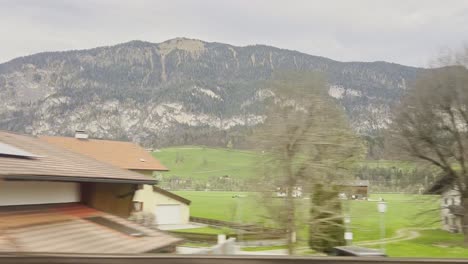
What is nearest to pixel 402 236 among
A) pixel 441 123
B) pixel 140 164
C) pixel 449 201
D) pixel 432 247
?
pixel 449 201

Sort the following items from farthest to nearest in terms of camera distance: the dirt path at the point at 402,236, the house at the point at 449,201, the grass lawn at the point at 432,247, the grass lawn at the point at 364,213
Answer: the dirt path at the point at 402,236 → the house at the point at 449,201 → the grass lawn at the point at 432,247 → the grass lawn at the point at 364,213

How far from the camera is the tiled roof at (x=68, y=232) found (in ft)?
22.0

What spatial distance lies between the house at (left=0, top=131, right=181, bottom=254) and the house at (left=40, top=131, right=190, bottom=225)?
2199cm

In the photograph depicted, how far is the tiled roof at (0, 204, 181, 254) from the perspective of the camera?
6691mm

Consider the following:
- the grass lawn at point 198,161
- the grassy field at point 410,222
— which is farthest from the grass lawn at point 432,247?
the grass lawn at point 198,161

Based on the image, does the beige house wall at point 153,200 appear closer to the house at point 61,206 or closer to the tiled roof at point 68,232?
the house at point 61,206

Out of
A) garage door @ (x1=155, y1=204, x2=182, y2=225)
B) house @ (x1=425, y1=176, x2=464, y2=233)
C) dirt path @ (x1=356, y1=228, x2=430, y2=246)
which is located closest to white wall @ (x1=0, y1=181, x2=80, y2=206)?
house @ (x1=425, y1=176, x2=464, y2=233)

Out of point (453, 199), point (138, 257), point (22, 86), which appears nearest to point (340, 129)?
point (453, 199)

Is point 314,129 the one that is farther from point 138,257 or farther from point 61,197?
point 138,257

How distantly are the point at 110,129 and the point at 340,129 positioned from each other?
480ft

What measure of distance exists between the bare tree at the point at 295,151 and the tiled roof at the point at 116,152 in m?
17.1

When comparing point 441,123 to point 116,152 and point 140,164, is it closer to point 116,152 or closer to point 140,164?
point 140,164

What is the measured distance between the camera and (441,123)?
26.5 meters

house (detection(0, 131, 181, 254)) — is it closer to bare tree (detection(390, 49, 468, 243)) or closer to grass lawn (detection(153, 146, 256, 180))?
bare tree (detection(390, 49, 468, 243))
